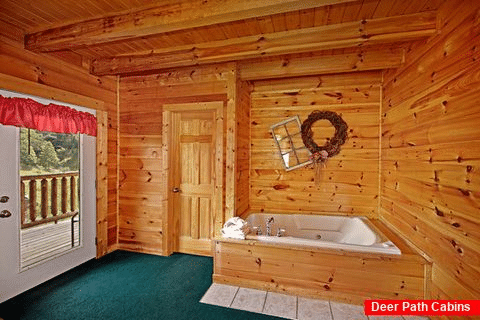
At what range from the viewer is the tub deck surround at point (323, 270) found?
1929 mm

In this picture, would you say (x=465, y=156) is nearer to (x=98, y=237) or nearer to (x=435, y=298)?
(x=435, y=298)

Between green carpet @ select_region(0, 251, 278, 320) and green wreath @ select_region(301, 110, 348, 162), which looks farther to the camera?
green wreath @ select_region(301, 110, 348, 162)

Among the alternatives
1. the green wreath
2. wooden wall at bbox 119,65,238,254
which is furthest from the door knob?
the green wreath

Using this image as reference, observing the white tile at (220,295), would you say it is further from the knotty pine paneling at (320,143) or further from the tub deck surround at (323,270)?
the knotty pine paneling at (320,143)

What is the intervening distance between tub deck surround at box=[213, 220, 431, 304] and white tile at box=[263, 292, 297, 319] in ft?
0.20

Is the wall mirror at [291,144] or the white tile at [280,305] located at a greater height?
the wall mirror at [291,144]

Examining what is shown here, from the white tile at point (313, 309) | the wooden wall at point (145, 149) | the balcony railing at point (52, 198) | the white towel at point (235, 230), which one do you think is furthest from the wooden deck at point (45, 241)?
Answer: the white tile at point (313, 309)

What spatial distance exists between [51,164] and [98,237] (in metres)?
1.06

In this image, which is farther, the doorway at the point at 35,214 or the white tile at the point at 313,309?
the doorway at the point at 35,214

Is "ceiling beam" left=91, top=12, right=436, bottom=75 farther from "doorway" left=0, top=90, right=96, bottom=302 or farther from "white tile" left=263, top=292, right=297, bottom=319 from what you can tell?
"white tile" left=263, top=292, right=297, bottom=319

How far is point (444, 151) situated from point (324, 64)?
1504mm

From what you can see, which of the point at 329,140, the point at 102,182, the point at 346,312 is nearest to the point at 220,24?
the point at 329,140

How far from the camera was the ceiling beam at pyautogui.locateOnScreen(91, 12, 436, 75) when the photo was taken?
75.5 inches

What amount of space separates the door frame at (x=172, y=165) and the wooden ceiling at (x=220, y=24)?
0.62m
